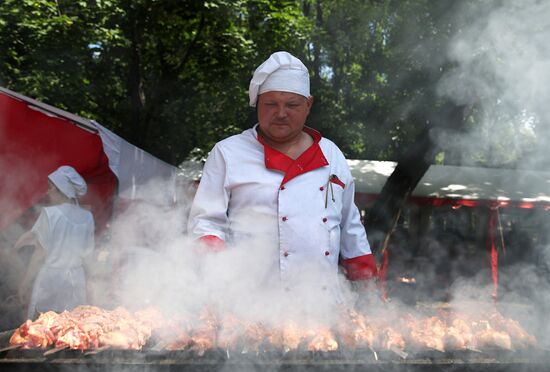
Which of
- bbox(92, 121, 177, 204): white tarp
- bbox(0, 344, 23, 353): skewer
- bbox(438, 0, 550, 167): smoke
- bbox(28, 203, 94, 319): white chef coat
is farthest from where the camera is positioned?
bbox(92, 121, 177, 204): white tarp

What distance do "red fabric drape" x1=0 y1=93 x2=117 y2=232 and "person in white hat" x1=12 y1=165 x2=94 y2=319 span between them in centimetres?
47

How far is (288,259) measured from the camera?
2557 mm

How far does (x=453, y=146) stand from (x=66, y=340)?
30.6ft

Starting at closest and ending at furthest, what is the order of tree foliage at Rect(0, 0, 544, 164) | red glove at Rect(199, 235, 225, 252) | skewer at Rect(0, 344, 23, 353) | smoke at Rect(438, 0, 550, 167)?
skewer at Rect(0, 344, 23, 353) → red glove at Rect(199, 235, 225, 252) → smoke at Rect(438, 0, 550, 167) → tree foliage at Rect(0, 0, 544, 164)

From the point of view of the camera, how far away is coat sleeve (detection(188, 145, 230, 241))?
8.29ft

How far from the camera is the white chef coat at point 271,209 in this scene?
8.39 ft

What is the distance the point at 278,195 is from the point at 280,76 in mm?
614

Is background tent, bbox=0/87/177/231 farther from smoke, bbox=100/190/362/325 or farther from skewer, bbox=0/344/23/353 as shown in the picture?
skewer, bbox=0/344/23/353

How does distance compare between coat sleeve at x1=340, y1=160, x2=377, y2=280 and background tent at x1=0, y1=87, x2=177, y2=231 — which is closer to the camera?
coat sleeve at x1=340, y1=160, x2=377, y2=280

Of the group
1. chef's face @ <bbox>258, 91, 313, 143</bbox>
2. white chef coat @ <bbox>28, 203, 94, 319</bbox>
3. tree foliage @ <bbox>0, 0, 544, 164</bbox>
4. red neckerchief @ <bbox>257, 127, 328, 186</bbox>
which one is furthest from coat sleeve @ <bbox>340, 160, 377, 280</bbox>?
tree foliage @ <bbox>0, 0, 544, 164</bbox>

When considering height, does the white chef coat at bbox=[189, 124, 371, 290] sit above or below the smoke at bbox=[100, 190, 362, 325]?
above

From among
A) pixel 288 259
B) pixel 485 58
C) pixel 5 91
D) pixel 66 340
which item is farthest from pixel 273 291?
pixel 485 58

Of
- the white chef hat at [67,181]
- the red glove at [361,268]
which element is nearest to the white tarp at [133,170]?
the white chef hat at [67,181]

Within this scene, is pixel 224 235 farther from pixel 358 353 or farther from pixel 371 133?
pixel 371 133
